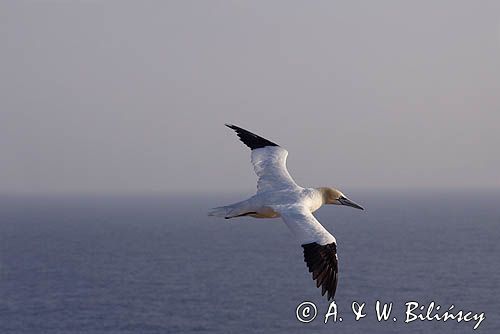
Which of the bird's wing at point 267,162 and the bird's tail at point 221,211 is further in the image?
the bird's wing at point 267,162

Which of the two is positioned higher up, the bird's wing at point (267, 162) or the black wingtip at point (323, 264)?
the bird's wing at point (267, 162)

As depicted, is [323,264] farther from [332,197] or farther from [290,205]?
[332,197]

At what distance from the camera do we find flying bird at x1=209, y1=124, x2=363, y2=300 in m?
16.0

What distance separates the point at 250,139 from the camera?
2330cm

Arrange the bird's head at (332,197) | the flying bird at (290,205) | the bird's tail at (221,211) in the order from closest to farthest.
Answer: the flying bird at (290,205) → the bird's tail at (221,211) → the bird's head at (332,197)

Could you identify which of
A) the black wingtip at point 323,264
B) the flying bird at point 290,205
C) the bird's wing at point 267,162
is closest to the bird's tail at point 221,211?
the flying bird at point 290,205

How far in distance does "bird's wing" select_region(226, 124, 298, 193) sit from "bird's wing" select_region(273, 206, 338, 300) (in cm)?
272

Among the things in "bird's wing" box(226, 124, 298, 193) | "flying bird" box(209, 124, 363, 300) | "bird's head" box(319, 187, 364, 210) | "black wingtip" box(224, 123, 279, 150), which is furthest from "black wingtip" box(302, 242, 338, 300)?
"black wingtip" box(224, 123, 279, 150)

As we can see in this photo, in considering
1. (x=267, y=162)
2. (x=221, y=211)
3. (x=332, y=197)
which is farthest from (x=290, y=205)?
(x=267, y=162)

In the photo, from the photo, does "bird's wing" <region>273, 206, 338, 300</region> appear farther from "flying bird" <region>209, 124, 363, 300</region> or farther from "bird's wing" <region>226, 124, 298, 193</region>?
"bird's wing" <region>226, 124, 298, 193</region>

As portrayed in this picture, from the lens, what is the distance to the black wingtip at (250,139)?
23.1 meters

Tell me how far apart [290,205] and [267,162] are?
3990 millimetres

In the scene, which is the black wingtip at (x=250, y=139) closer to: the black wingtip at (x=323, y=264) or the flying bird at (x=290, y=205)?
the flying bird at (x=290, y=205)

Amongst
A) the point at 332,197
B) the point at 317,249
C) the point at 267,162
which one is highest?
the point at 267,162
